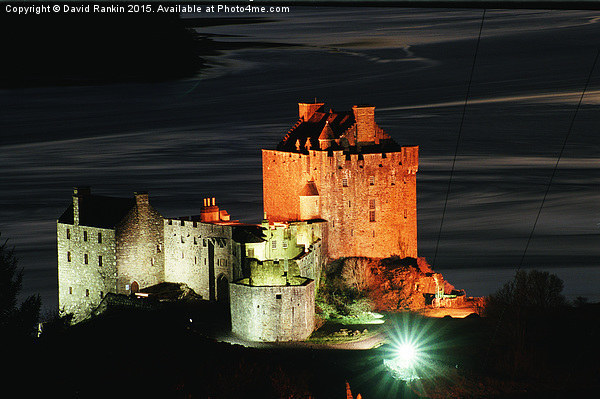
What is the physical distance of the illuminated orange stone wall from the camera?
45.9 m

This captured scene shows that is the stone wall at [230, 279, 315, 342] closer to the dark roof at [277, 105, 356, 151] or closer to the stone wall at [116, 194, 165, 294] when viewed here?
the stone wall at [116, 194, 165, 294]

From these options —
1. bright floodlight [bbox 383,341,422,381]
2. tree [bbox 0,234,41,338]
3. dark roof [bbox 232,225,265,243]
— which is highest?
dark roof [bbox 232,225,265,243]

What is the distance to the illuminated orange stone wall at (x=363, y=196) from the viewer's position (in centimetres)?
4591

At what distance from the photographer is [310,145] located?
154ft

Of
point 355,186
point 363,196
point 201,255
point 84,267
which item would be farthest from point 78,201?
point 363,196

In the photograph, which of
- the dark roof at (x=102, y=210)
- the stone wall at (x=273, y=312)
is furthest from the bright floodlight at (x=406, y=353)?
the dark roof at (x=102, y=210)

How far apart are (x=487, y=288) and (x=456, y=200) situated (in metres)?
20.3

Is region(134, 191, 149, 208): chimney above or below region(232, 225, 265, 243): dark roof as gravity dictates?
above

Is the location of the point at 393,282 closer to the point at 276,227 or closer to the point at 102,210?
the point at 276,227

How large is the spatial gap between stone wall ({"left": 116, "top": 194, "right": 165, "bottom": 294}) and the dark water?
9.38 metres

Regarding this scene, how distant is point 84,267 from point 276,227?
9321 mm

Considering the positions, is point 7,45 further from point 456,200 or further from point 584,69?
point 584,69

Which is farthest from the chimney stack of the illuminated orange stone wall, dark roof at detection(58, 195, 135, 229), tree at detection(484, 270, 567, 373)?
tree at detection(484, 270, 567, 373)

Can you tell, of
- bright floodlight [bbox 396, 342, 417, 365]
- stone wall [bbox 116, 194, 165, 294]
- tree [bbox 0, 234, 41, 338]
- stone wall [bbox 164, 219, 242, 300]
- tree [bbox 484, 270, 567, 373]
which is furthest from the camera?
stone wall [bbox 116, 194, 165, 294]
